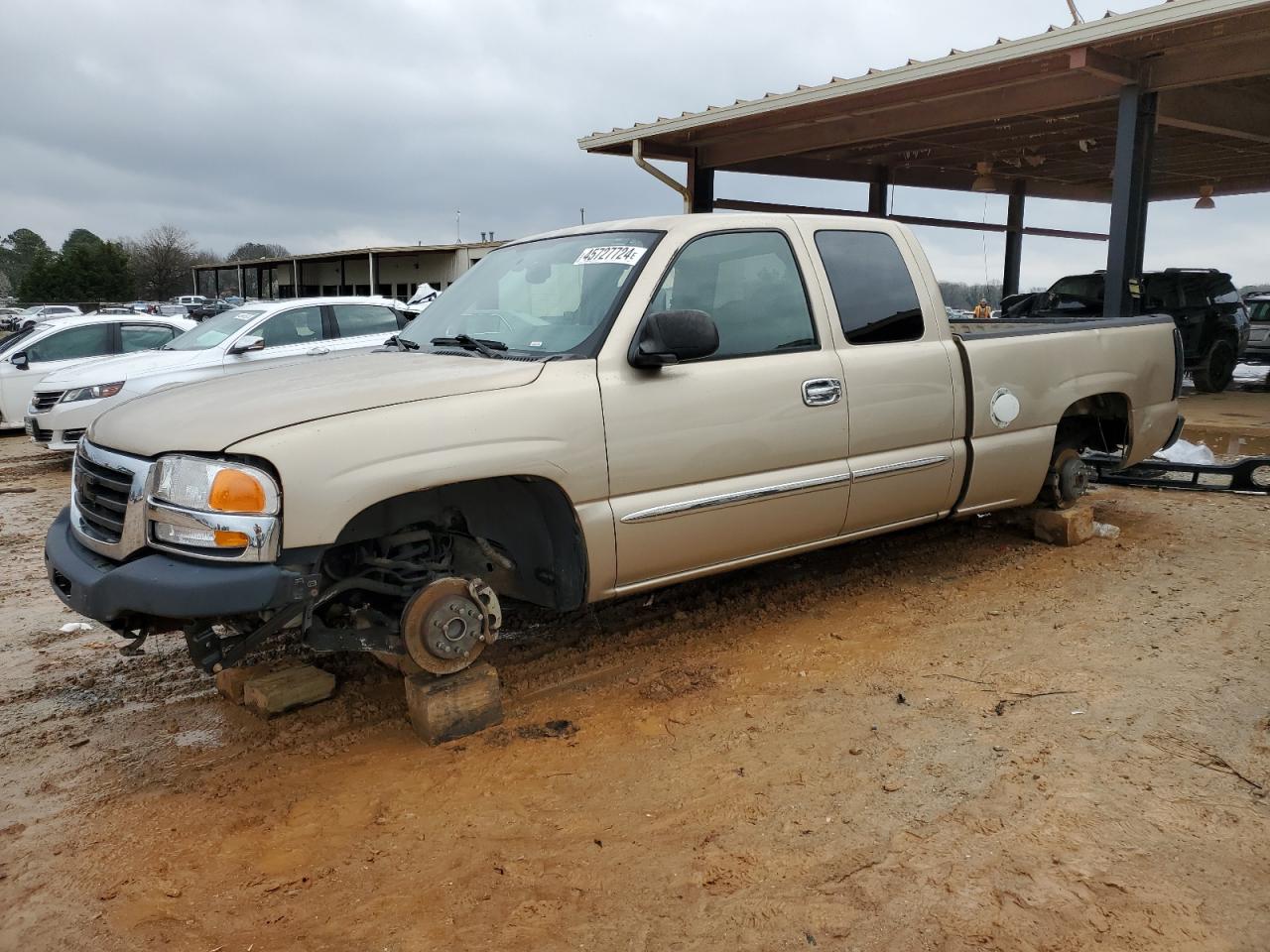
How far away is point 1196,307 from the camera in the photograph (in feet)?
48.8

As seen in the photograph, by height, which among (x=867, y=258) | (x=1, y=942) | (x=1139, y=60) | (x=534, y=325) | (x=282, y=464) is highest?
(x=1139, y=60)

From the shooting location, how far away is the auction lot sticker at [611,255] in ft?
13.1

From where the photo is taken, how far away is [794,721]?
3.60 meters

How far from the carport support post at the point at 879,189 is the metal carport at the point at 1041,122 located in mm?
26

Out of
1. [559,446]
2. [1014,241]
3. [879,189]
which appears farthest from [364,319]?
[1014,241]

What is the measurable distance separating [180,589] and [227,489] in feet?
1.07

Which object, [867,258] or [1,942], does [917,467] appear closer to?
[867,258]

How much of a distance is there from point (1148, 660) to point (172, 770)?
154 inches

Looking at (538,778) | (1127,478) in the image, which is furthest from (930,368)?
(1127,478)

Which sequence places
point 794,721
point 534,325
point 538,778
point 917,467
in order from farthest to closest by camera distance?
1. point 917,467
2. point 534,325
3. point 794,721
4. point 538,778

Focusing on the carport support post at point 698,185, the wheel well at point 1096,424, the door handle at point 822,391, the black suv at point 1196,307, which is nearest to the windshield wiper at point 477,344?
the door handle at point 822,391

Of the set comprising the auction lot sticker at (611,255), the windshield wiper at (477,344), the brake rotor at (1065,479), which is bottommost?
the brake rotor at (1065,479)

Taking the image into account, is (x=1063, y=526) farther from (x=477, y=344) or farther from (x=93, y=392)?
(x=93, y=392)

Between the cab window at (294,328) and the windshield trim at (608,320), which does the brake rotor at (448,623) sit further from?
the cab window at (294,328)
